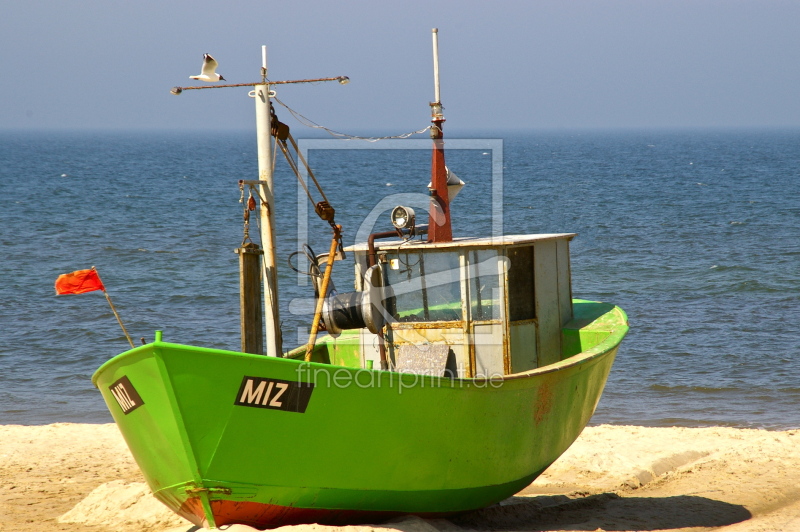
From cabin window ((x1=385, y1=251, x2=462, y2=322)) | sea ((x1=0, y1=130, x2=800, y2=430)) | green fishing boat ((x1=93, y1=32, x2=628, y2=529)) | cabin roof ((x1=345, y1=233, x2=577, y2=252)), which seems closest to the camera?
green fishing boat ((x1=93, y1=32, x2=628, y2=529))

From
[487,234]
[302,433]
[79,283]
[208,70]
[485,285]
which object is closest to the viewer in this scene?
[302,433]

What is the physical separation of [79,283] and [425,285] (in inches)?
135

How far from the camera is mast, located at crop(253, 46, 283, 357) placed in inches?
335

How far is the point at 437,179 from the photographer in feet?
31.6

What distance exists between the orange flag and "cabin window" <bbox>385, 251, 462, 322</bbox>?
302cm

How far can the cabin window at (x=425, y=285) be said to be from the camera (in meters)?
9.09

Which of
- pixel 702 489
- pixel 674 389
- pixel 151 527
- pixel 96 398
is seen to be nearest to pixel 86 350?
pixel 96 398

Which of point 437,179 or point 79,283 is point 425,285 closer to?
point 437,179

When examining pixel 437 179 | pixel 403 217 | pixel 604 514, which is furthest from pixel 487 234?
pixel 403 217

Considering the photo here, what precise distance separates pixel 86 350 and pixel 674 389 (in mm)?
11864

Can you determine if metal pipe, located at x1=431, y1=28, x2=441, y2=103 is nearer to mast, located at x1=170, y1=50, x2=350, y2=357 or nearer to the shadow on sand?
mast, located at x1=170, y1=50, x2=350, y2=357

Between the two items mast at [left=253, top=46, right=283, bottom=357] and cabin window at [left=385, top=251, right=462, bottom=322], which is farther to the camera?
cabin window at [left=385, top=251, right=462, bottom=322]

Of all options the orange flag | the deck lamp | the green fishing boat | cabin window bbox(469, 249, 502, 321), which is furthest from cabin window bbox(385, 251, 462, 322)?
the orange flag

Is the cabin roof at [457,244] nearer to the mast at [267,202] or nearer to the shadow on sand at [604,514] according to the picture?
the mast at [267,202]
